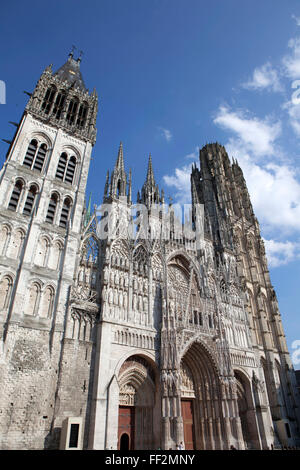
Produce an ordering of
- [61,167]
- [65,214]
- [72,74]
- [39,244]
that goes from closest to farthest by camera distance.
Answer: [39,244]
[65,214]
[61,167]
[72,74]

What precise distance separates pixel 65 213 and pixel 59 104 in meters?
11.3

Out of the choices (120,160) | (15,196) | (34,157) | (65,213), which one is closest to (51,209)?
(65,213)

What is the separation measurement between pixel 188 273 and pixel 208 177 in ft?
61.9

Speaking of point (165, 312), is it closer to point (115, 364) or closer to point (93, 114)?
point (115, 364)

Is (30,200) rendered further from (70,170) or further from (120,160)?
(120,160)

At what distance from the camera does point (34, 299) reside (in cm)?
1681

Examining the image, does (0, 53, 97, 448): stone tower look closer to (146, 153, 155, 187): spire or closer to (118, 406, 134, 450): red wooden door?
(118, 406, 134, 450): red wooden door

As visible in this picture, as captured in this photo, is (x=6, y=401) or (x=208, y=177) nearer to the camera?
(x=6, y=401)

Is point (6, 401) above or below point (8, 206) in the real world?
below

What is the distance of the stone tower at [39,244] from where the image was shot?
46.9 feet

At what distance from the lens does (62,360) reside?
15.9 metres
